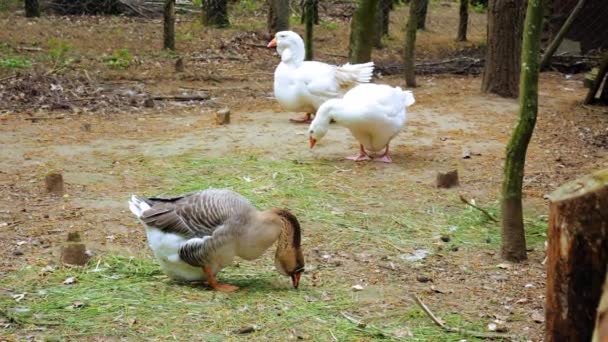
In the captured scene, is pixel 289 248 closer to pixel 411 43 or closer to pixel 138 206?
pixel 138 206

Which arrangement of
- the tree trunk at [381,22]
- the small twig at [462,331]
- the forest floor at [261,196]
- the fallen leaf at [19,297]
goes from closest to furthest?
1. the small twig at [462,331]
2. the forest floor at [261,196]
3. the fallen leaf at [19,297]
4. the tree trunk at [381,22]

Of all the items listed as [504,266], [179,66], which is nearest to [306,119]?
[179,66]

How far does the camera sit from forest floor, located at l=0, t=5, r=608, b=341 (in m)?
4.40

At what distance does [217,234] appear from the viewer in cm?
464

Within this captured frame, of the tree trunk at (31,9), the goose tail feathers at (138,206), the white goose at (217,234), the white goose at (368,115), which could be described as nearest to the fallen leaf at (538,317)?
the white goose at (217,234)

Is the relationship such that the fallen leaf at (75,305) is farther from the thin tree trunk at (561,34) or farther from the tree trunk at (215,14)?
the tree trunk at (215,14)

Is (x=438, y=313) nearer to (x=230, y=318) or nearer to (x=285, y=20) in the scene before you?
(x=230, y=318)

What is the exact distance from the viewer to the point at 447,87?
488 inches

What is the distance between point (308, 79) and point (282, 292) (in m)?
4.92

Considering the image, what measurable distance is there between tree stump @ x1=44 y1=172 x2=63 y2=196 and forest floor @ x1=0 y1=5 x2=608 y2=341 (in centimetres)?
10

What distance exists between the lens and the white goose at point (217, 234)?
4660 millimetres

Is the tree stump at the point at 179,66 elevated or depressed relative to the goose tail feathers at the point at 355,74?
depressed

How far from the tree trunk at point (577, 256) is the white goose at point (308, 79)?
230 inches

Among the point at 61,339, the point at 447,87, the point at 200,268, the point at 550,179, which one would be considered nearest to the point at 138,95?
the point at 447,87
